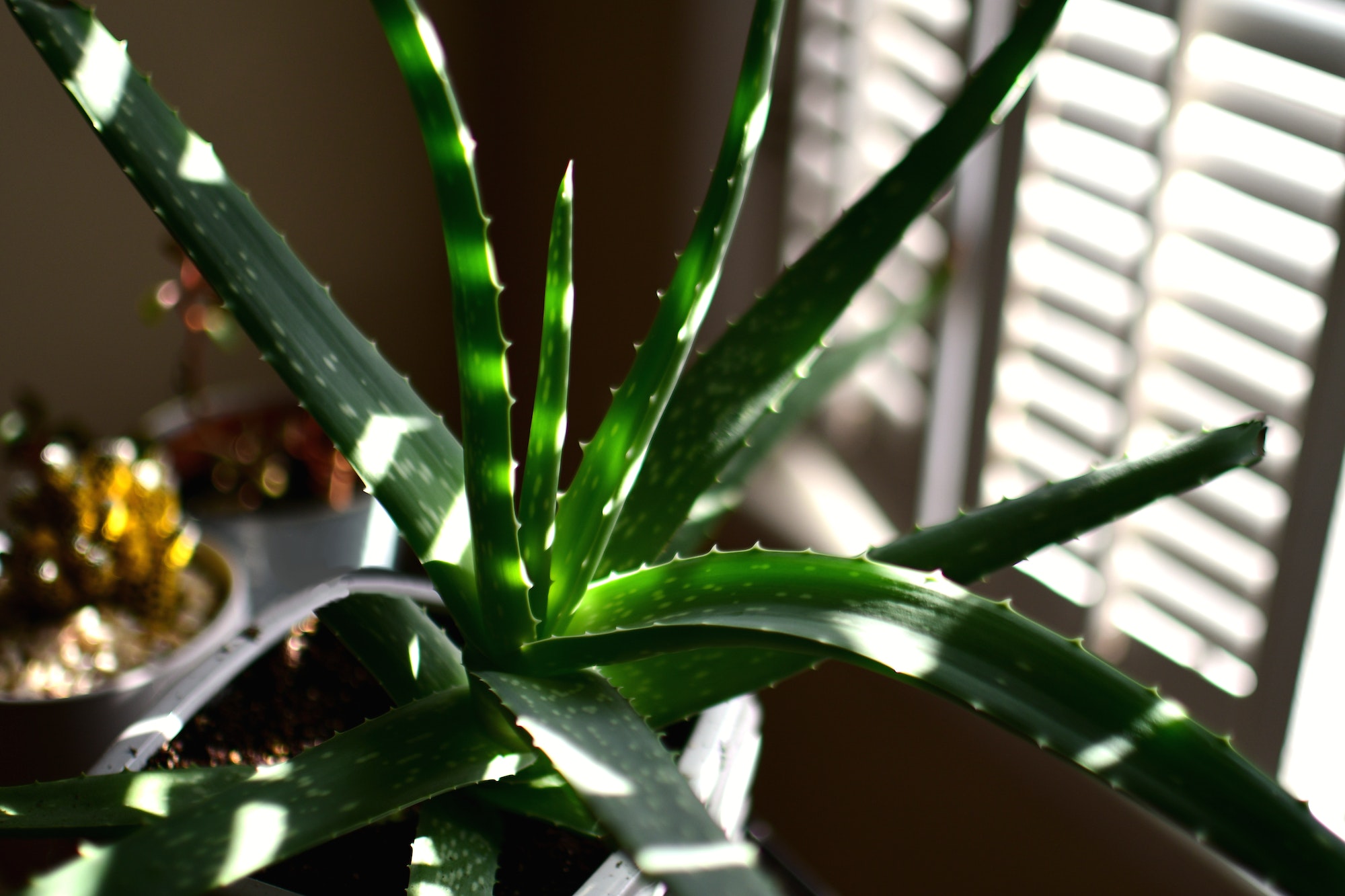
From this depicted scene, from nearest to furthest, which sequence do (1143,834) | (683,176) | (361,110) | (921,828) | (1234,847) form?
1. (1234,847)
2. (1143,834)
3. (921,828)
4. (683,176)
5. (361,110)

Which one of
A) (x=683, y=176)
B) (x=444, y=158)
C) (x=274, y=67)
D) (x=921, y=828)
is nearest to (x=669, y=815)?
(x=444, y=158)

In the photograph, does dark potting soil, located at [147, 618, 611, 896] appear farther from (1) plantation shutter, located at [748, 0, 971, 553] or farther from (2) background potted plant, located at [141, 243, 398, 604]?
(1) plantation shutter, located at [748, 0, 971, 553]

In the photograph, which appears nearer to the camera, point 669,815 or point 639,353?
point 669,815

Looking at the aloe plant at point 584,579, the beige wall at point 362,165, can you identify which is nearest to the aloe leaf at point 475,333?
the aloe plant at point 584,579

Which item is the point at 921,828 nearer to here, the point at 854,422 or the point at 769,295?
the point at 854,422

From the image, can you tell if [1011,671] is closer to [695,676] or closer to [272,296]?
[695,676]

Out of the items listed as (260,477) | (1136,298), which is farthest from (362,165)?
(1136,298)

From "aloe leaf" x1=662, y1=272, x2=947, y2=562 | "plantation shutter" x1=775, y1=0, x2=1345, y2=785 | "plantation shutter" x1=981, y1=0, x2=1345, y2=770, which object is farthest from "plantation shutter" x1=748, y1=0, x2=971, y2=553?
"aloe leaf" x1=662, y1=272, x2=947, y2=562
